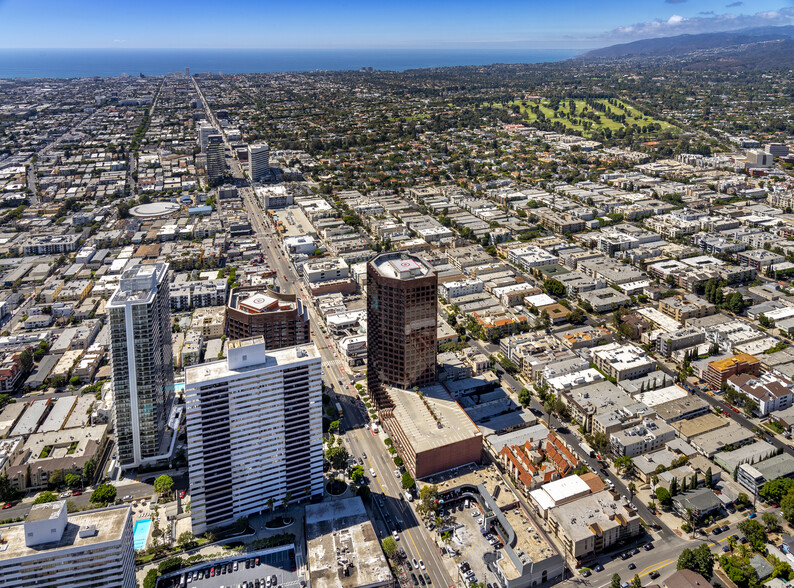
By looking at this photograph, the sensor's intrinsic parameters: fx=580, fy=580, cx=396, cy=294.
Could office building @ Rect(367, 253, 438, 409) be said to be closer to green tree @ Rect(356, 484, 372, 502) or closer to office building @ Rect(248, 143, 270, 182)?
green tree @ Rect(356, 484, 372, 502)

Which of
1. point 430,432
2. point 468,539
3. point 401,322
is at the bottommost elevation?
point 468,539

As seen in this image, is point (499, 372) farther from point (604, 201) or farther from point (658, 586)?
point (604, 201)

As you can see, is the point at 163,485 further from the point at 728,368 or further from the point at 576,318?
the point at 728,368

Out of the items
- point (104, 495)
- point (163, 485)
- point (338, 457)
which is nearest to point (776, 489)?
point (338, 457)

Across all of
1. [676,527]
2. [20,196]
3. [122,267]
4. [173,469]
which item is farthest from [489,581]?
[20,196]

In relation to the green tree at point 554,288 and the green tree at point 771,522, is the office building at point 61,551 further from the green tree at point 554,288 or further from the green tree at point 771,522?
the green tree at point 554,288

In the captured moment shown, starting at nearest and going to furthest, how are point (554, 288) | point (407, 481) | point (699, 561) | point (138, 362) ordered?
point (699, 561), point (407, 481), point (138, 362), point (554, 288)

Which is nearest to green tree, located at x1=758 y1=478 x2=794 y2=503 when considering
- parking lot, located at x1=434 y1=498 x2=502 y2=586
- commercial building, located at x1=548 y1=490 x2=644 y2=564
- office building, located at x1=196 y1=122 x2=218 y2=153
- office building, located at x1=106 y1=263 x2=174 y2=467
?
commercial building, located at x1=548 y1=490 x2=644 y2=564

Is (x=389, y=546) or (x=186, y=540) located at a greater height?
(x=186, y=540)
